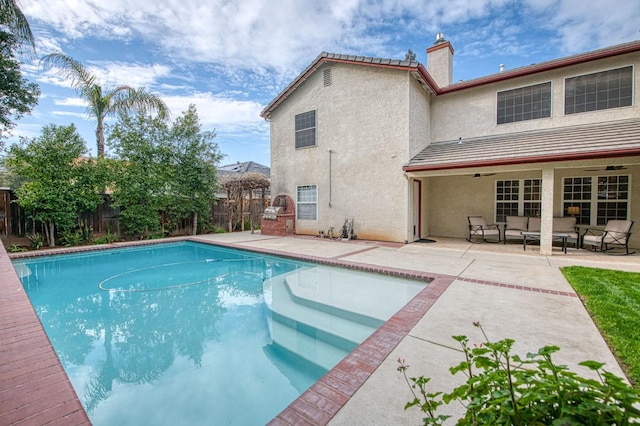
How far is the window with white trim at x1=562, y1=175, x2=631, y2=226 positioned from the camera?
9.54 metres

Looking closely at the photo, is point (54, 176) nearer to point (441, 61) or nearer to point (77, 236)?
point (77, 236)

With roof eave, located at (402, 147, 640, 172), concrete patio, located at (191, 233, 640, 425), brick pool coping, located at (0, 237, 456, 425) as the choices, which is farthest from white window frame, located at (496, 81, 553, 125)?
brick pool coping, located at (0, 237, 456, 425)

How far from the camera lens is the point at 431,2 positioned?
10.8m

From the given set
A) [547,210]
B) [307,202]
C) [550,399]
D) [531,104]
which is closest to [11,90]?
[307,202]

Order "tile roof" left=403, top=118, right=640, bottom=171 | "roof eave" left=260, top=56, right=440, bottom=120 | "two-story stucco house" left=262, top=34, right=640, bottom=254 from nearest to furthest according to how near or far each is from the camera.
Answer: "tile roof" left=403, top=118, right=640, bottom=171, "two-story stucco house" left=262, top=34, right=640, bottom=254, "roof eave" left=260, top=56, right=440, bottom=120

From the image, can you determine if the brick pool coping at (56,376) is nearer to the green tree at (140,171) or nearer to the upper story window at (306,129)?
the green tree at (140,171)

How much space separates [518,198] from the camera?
11289 mm

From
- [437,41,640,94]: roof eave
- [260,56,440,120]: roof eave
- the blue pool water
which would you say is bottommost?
the blue pool water

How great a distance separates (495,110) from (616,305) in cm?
881

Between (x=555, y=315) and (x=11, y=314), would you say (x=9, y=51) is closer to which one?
(x=11, y=314)

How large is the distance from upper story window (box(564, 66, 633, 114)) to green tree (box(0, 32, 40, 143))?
19.9 metres

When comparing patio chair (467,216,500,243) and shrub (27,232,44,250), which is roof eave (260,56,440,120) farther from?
shrub (27,232,44,250)

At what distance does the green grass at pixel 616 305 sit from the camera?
3129 mm

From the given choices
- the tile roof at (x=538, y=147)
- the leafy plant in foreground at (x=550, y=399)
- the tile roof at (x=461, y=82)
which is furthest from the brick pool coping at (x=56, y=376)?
the tile roof at (x=461, y=82)
